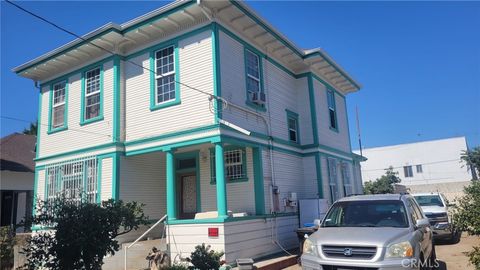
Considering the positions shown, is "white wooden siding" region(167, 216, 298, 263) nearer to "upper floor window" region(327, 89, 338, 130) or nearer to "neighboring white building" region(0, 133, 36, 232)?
"upper floor window" region(327, 89, 338, 130)

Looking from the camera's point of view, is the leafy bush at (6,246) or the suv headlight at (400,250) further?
the leafy bush at (6,246)

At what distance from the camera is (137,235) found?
13.5 metres

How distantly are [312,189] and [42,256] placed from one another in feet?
36.4

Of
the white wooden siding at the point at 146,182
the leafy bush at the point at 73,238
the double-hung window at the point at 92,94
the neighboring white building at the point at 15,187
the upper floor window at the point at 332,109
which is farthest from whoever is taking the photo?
the neighboring white building at the point at 15,187

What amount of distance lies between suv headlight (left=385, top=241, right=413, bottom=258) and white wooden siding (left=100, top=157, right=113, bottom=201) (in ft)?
31.8

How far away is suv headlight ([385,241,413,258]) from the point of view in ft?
20.3

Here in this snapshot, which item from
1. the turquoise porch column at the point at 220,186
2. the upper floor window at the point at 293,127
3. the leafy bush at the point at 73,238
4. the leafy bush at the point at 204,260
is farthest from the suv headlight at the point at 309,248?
the upper floor window at the point at 293,127

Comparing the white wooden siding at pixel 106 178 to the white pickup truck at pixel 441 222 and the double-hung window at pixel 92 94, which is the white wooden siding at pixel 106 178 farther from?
the white pickup truck at pixel 441 222

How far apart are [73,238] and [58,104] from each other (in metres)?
9.91

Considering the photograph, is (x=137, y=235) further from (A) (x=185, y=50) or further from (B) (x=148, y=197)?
(A) (x=185, y=50)

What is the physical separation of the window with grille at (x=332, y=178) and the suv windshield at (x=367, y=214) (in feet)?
30.1

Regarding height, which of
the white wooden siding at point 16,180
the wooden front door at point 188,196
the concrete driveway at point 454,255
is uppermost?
the white wooden siding at point 16,180

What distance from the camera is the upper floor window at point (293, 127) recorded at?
16.0 meters

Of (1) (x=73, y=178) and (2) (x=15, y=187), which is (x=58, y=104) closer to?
(1) (x=73, y=178)
